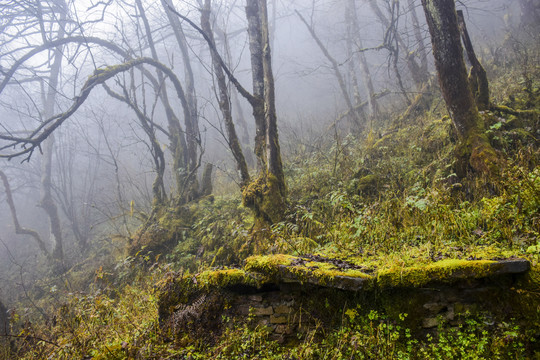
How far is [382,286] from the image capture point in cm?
257

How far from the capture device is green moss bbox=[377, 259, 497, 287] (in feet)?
7.61

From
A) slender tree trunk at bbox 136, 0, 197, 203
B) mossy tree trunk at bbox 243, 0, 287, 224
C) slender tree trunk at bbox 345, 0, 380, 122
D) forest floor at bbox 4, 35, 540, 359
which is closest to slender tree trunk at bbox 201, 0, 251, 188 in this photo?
mossy tree trunk at bbox 243, 0, 287, 224

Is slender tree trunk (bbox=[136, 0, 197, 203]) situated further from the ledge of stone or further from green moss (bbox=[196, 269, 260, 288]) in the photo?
the ledge of stone

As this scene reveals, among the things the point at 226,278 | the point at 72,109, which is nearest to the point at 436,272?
the point at 226,278

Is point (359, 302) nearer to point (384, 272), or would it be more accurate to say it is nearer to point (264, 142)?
point (384, 272)

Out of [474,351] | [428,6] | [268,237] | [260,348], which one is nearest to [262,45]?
[428,6]

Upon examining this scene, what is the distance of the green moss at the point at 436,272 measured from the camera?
2318mm

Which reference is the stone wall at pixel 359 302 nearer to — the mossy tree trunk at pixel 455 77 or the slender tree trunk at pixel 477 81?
the mossy tree trunk at pixel 455 77

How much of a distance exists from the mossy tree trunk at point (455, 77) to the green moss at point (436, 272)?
10.0 feet

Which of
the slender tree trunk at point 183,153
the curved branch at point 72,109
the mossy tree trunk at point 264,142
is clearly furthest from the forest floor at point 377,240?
the curved branch at point 72,109

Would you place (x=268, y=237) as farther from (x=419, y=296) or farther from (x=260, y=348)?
(x=419, y=296)

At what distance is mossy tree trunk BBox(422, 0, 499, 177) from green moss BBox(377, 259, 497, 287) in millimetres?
3056

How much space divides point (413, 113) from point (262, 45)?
17.4ft

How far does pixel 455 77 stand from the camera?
196 inches
